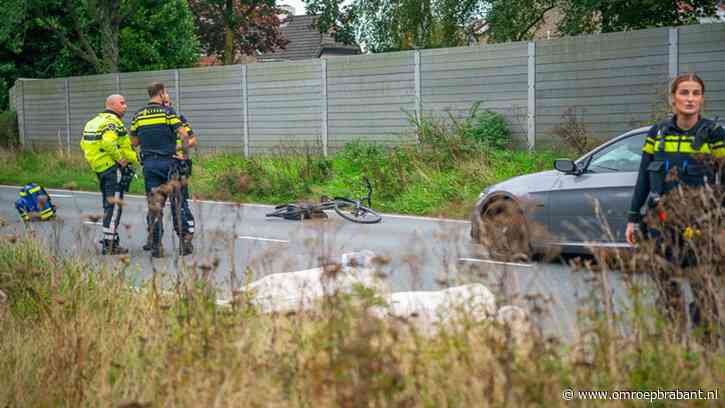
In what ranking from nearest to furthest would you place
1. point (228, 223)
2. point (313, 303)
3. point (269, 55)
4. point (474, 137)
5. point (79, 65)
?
point (313, 303) < point (228, 223) < point (474, 137) < point (79, 65) < point (269, 55)

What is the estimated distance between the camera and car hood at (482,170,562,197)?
11133mm

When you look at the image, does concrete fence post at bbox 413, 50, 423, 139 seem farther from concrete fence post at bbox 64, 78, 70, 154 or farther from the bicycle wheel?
concrete fence post at bbox 64, 78, 70, 154

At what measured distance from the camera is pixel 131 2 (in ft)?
109

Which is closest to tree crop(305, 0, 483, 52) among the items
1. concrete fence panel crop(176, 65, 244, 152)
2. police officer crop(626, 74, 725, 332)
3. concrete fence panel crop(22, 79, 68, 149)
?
concrete fence panel crop(176, 65, 244, 152)

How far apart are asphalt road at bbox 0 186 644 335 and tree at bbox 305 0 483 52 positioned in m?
16.8

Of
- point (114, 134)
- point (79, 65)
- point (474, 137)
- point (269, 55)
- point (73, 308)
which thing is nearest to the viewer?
point (73, 308)

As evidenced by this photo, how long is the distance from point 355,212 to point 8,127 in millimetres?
23092

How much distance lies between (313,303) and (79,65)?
35.9 m

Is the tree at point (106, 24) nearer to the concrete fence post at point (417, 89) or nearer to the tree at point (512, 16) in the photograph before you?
the tree at point (512, 16)

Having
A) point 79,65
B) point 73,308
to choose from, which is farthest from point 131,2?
point 73,308

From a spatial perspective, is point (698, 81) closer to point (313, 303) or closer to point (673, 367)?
point (673, 367)

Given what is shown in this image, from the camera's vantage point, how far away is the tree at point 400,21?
35031mm

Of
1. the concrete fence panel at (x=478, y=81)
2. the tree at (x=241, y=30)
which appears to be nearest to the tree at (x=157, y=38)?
the tree at (x=241, y=30)

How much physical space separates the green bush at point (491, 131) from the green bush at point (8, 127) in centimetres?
2019
